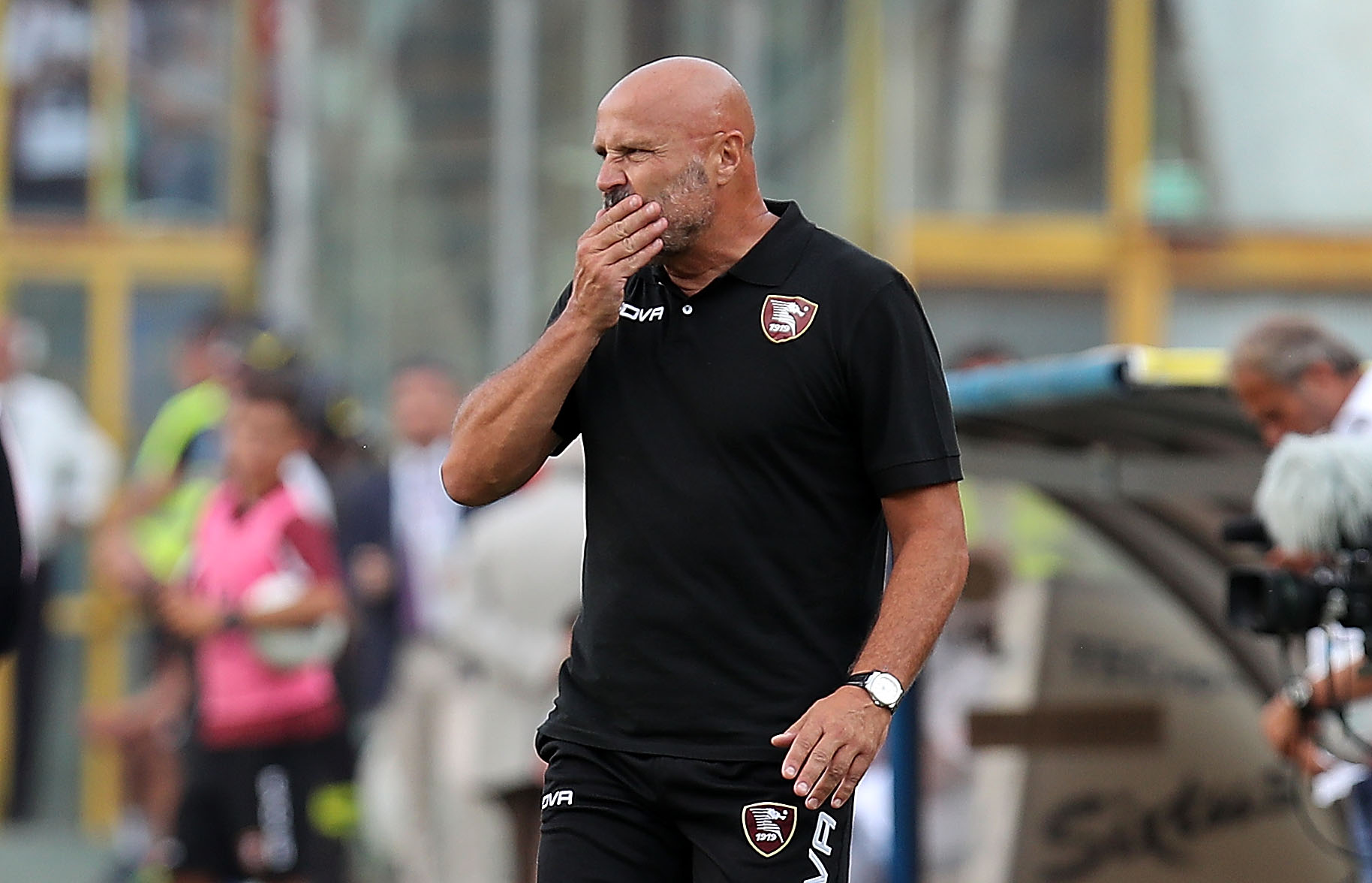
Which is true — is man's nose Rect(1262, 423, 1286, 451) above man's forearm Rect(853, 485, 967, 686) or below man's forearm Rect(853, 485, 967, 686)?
above

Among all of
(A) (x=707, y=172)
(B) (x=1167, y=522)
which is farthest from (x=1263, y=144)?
(A) (x=707, y=172)

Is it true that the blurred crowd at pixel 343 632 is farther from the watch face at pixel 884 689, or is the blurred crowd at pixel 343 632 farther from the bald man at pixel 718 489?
the watch face at pixel 884 689

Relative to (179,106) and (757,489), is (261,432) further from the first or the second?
(179,106)

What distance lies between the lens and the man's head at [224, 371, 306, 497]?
8109 millimetres

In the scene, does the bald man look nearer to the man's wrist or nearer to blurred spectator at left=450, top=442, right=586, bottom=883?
the man's wrist

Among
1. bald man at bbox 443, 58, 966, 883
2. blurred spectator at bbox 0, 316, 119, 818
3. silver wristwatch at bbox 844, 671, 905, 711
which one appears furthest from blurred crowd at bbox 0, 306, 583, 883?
silver wristwatch at bbox 844, 671, 905, 711

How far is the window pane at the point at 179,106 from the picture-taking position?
13.1 m

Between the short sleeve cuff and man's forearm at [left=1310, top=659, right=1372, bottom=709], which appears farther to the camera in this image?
man's forearm at [left=1310, top=659, right=1372, bottom=709]

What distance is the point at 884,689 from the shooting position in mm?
3506

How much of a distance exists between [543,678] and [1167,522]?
2.17 meters

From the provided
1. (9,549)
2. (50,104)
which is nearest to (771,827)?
(9,549)

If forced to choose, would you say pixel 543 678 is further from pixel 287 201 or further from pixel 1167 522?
pixel 287 201

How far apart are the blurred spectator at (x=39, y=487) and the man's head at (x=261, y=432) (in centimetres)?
334

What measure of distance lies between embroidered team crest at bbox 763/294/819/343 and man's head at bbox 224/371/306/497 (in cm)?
468
